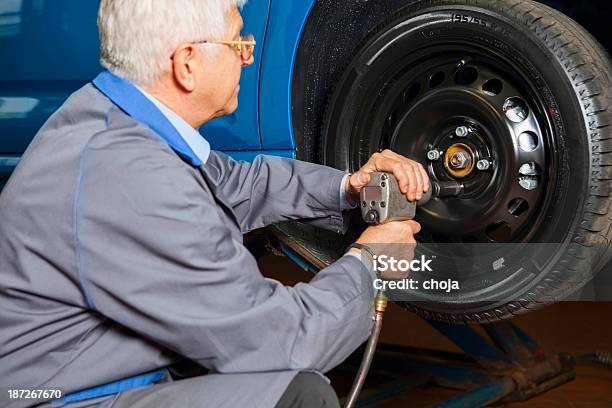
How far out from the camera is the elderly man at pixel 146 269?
126 cm

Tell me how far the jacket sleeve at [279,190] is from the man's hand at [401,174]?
0.34ft

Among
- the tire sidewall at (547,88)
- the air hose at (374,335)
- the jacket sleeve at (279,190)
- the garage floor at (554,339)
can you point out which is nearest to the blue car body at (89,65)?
the jacket sleeve at (279,190)

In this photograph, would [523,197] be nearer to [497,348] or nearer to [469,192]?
[469,192]

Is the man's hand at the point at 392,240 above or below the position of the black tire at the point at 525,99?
below

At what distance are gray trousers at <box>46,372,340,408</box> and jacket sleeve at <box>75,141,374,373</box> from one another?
0.10 feet

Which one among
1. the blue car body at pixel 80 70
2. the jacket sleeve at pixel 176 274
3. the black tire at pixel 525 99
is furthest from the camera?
the blue car body at pixel 80 70

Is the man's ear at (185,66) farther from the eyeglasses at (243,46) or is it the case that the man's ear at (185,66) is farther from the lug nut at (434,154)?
the lug nut at (434,154)

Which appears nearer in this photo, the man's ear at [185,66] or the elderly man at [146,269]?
the elderly man at [146,269]

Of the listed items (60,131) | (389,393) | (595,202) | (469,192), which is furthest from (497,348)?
(60,131)

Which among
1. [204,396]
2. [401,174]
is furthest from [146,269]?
[401,174]

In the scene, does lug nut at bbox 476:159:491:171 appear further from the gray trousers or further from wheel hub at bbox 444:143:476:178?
the gray trousers

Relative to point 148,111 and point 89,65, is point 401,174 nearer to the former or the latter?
point 148,111

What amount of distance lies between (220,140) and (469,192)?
0.65 meters

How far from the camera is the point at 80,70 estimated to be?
2320 millimetres
